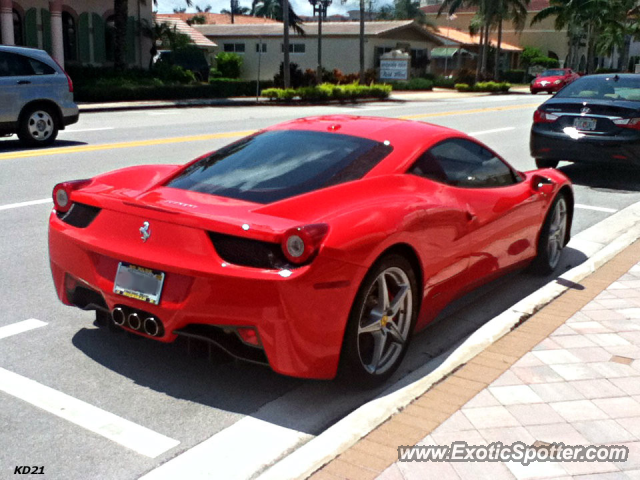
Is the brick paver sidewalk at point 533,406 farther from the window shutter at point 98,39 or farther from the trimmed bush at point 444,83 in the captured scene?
the trimmed bush at point 444,83

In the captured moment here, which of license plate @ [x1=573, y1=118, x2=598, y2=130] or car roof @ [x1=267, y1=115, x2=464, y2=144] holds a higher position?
car roof @ [x1=267, y1=115, x2=464, y2=144]

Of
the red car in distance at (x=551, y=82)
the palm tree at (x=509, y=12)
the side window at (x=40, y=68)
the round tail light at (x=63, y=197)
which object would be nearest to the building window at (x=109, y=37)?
the side window at (x=40, y=68)

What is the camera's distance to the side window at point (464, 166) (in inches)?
196

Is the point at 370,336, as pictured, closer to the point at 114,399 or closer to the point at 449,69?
the point at 114,399

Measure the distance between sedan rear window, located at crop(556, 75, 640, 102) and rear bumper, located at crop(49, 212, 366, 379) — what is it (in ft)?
29.3

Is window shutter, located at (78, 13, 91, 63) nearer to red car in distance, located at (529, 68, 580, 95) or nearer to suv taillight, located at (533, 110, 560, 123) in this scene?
red car in distance, located at (529, 68, 580, 95)

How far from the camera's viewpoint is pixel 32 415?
3.85 meters

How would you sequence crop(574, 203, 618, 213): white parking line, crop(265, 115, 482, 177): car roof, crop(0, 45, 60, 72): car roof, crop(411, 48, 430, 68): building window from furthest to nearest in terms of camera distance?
crop(411, 48, 430, 68): building window
crop(0, 45, 60, 72): car roof
crop(574, 203, 618, 213): white parking line
crop(265, 115, 482, 177): car roof

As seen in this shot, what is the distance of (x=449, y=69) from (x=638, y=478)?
7113cm

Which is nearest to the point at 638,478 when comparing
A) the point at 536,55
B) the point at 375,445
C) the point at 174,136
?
the point at 375,445

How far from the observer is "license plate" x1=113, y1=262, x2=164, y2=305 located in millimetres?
3936

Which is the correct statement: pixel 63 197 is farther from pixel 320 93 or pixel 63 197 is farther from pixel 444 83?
pixel 444 83

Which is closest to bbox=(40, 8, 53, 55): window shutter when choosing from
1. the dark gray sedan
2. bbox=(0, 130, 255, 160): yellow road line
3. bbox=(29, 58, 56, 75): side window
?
bbox=(0, 130, 255, 160): yellow road line


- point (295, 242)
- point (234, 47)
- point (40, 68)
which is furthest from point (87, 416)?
point (234, 47)
